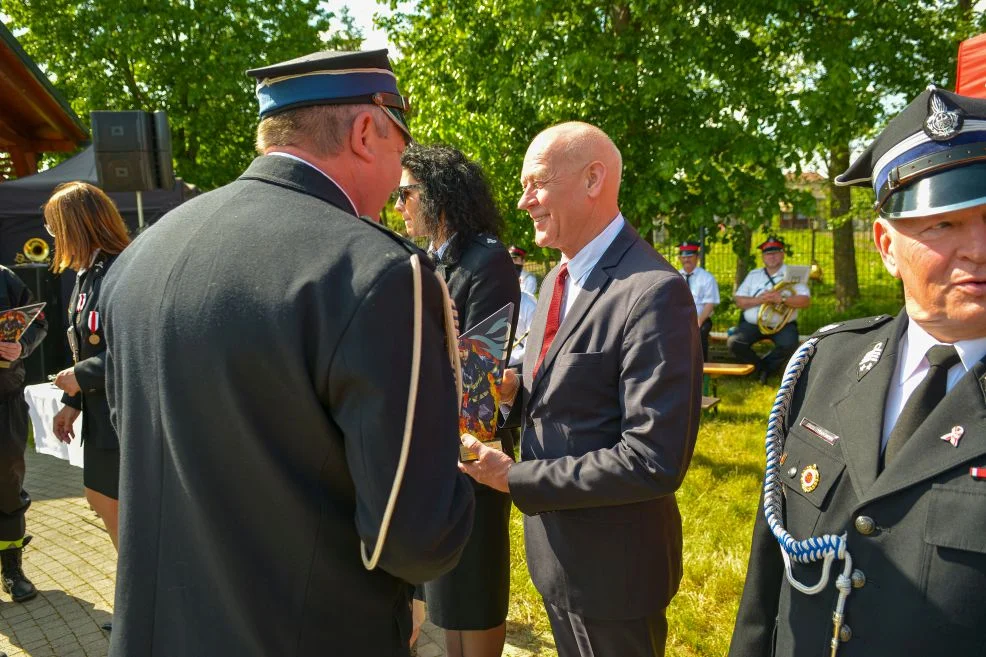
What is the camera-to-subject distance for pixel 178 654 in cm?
149

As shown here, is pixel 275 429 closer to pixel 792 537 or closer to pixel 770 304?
pixel 792 537

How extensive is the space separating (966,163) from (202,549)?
5.33 ft

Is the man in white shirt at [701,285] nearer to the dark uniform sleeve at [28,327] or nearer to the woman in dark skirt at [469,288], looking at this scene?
the woman in dark skirt at [469,288]

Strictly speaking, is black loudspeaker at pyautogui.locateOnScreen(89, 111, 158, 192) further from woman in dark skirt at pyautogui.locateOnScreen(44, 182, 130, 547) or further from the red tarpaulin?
the red tarpaulin

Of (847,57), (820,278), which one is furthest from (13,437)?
(820,278)

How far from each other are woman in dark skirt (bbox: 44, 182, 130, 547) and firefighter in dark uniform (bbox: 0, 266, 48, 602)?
552mm

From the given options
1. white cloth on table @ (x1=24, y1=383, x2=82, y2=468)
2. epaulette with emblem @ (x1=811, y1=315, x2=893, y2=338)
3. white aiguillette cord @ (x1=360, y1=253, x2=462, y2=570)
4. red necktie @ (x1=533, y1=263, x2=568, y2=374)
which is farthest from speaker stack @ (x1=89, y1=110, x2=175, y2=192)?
epaulette with emblem @ (x1=811, y1=315, x2=893, y2=338)

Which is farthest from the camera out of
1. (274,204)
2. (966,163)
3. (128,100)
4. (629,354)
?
(128,100)

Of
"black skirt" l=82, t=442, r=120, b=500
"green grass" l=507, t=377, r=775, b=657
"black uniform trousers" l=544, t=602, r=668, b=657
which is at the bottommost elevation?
"green grass" l=507, t=377, r=775, b=657

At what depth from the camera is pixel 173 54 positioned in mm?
18531

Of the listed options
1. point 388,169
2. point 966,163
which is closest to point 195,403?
point 388,169

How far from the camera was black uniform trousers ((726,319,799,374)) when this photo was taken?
982 cm

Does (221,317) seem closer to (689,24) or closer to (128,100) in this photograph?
(689,24)

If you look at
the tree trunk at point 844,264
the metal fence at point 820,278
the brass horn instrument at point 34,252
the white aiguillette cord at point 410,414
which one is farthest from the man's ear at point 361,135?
the tree trunk at point 844,264
